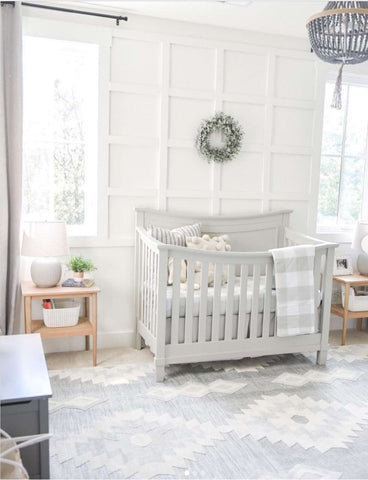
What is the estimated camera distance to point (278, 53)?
3713 millimetres

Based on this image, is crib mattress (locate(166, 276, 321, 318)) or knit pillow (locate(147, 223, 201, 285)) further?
knit pillow (locate(147, 223, 201, 285))

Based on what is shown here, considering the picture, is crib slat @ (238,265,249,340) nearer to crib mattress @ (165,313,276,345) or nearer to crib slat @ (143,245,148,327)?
crib mattress @ (165,313,276,345)

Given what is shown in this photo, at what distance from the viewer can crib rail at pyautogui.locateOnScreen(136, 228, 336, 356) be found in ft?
9.41

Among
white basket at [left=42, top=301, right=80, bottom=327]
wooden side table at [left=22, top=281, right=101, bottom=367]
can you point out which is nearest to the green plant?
wooden side table at [left=22, top=281, right=101, bottom=367]

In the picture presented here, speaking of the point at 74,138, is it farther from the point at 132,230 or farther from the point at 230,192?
the point at 230,192

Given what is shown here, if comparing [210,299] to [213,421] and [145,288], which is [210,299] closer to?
[145,288]

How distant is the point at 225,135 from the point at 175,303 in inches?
55.5

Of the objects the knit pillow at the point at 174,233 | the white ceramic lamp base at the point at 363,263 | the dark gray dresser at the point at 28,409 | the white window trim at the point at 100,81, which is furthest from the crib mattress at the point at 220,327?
the dark gray dresser at the point at 28,409

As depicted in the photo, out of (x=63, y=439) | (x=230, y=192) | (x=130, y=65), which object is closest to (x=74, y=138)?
(x=130, y=65)

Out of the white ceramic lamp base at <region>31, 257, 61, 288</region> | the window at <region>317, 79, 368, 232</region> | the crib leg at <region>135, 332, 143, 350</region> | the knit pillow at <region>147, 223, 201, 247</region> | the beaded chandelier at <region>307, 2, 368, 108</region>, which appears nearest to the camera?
the beaded chandelier at <region>307, 2, 368, 108</region>

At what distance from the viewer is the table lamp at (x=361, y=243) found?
152 inches

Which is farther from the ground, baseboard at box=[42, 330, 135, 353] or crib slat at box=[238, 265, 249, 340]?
crib slat at box=[238, 265, 249, 340]

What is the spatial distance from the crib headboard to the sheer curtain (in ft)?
2.78

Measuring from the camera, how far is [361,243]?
386cm
